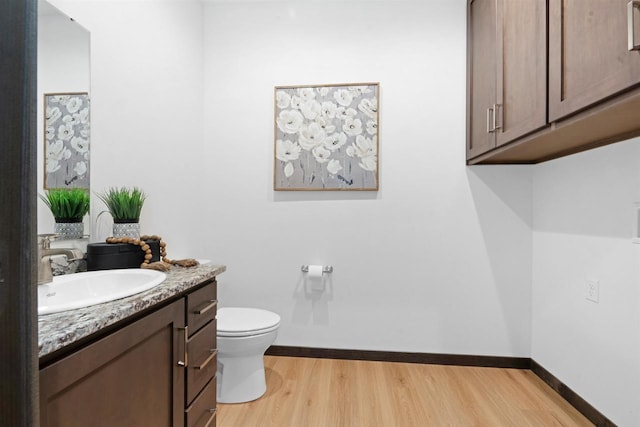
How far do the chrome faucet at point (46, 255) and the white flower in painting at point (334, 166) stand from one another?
156 centimetres

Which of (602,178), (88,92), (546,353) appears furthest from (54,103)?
(546,353)

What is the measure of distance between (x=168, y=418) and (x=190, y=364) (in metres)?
0.17

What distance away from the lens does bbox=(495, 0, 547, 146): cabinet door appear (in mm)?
1383

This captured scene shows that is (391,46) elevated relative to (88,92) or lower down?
elevated

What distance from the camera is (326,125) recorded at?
95.0 inches

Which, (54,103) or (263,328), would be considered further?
(263,328)

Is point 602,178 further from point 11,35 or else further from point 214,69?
point 214,69

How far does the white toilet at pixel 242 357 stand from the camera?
1.81 meters

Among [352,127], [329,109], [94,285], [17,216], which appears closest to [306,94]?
[329,109]

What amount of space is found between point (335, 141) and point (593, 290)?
1.71m

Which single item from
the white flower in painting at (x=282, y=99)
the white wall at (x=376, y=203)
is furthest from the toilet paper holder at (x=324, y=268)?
the white flower in painting at (x=282, y=99)

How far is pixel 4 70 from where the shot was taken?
43cm

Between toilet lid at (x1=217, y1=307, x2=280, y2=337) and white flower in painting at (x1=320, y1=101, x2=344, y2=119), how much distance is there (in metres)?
1.41

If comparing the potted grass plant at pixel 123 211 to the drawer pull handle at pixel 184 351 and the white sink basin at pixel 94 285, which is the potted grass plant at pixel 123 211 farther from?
the drawer pull handle at pixel 184 351
